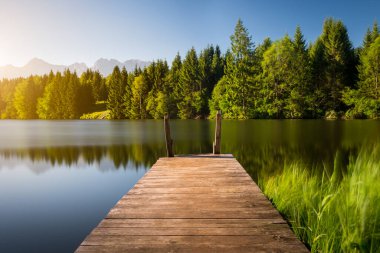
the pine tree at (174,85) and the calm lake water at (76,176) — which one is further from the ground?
the pine tree at (174,85)

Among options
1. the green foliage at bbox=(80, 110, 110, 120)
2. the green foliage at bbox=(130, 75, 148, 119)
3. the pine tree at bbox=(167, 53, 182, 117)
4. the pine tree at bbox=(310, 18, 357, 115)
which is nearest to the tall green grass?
the pine tree at bbox=(310, 18, 357, 115)

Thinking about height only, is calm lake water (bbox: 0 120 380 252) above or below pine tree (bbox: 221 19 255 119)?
below

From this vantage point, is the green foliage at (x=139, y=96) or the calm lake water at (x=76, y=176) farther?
the green foliage at (x=139, y=96)

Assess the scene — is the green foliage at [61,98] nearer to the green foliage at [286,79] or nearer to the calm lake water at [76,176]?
the green foliage at [286,79]

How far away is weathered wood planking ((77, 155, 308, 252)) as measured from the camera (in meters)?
3.35

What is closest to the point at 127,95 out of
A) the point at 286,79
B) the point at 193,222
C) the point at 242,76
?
the point at 242,76

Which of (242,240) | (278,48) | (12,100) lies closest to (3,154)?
(242,240)

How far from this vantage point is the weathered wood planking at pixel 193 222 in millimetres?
3348

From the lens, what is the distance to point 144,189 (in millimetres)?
6172

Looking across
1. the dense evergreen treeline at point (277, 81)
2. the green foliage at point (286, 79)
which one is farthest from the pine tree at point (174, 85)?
the green foliage at point (286, 79)

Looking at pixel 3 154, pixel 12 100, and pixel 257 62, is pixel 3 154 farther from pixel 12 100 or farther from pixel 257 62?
pixel 12 100

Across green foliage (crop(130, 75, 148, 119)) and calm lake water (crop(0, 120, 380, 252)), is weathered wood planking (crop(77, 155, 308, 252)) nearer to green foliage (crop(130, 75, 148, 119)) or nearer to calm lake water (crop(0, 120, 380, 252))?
calm lake water (crop(0, 120, 380, 252))

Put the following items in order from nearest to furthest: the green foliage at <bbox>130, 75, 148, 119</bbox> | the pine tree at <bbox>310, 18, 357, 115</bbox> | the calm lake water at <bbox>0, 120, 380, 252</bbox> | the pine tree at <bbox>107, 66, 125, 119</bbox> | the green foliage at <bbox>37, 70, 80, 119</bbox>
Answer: the calm lake water at <bbox>0, 120, 380, 252</bbox> → the pine tree at <bbox>310, 18, 357, 115</bbox> → the green foliage at <bbox>130, 75, 148, 119</bbox> → the pine tree at <bbox>107, 66, 125, 119</bbox> → the green foliage at <bbox>37, 70, 80, 119</bbox>

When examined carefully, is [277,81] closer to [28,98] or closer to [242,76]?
[242,76]
